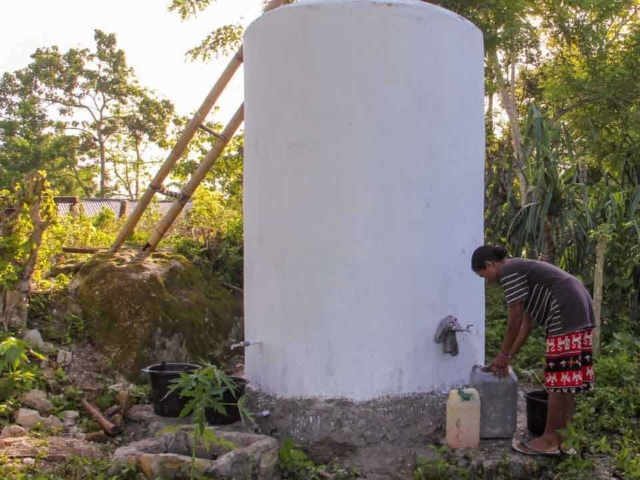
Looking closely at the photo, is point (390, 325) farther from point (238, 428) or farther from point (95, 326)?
point (95, 326)

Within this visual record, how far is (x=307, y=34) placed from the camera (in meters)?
4.70

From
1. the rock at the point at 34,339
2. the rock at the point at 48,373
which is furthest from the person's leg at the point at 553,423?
the rock at the point at 34,339

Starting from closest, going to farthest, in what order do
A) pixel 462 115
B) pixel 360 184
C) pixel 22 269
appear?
pixel 360 184, pixel 462 115, pixel 22 269

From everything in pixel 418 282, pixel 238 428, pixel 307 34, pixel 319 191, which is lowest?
pixel 238 428

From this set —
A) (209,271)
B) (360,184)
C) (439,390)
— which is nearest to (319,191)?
(360,184)

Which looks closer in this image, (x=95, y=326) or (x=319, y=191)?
(x=319, y=191)

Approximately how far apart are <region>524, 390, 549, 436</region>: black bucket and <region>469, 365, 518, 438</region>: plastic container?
0.46 ft

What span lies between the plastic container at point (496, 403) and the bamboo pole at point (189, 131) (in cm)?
397

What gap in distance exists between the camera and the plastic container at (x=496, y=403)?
14.7ft

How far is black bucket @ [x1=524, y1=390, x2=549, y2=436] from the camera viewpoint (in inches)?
177

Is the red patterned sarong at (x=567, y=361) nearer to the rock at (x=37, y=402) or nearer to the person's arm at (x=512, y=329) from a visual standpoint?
the person's arm at (x=512, y=329)

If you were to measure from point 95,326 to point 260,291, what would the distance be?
7.21 ft

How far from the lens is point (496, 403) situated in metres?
4.48

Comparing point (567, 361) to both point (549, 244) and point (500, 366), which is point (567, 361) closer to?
point (500, 366)
